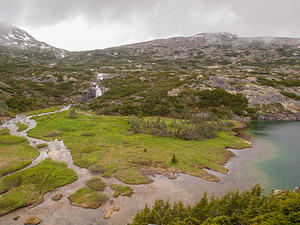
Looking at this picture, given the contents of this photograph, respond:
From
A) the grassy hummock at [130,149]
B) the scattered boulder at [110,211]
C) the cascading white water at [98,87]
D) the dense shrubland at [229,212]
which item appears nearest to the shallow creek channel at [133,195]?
the scattered boulder at [110,211]

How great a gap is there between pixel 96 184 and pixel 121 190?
4.04 m

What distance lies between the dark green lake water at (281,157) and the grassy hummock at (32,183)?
32.8 metres

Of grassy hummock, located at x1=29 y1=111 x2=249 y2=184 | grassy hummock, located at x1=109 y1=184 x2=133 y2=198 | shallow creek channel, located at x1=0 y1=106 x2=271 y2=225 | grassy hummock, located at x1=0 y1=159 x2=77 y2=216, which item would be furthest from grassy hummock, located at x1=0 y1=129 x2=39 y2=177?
grassy hummock, located at x1=109 y1=184 x2=133 y2=198

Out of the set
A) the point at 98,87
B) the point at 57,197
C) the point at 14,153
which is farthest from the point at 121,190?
the point at 98,87

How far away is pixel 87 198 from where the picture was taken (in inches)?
902

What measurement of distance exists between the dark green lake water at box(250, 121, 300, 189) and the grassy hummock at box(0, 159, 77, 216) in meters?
32.8

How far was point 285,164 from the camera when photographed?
1391 inches

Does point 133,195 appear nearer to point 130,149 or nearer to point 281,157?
point 130,149

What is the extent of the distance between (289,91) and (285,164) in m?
83.5

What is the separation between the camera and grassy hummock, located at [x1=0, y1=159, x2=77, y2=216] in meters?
21.9

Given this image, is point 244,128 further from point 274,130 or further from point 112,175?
point 112,175

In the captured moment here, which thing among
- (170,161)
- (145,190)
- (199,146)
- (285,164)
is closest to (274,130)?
(285,164)

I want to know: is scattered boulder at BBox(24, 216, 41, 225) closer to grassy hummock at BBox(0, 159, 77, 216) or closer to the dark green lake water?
grassy hummock at BBox(0, 159, 77, 216)

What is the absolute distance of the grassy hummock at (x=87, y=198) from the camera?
71.5ft
